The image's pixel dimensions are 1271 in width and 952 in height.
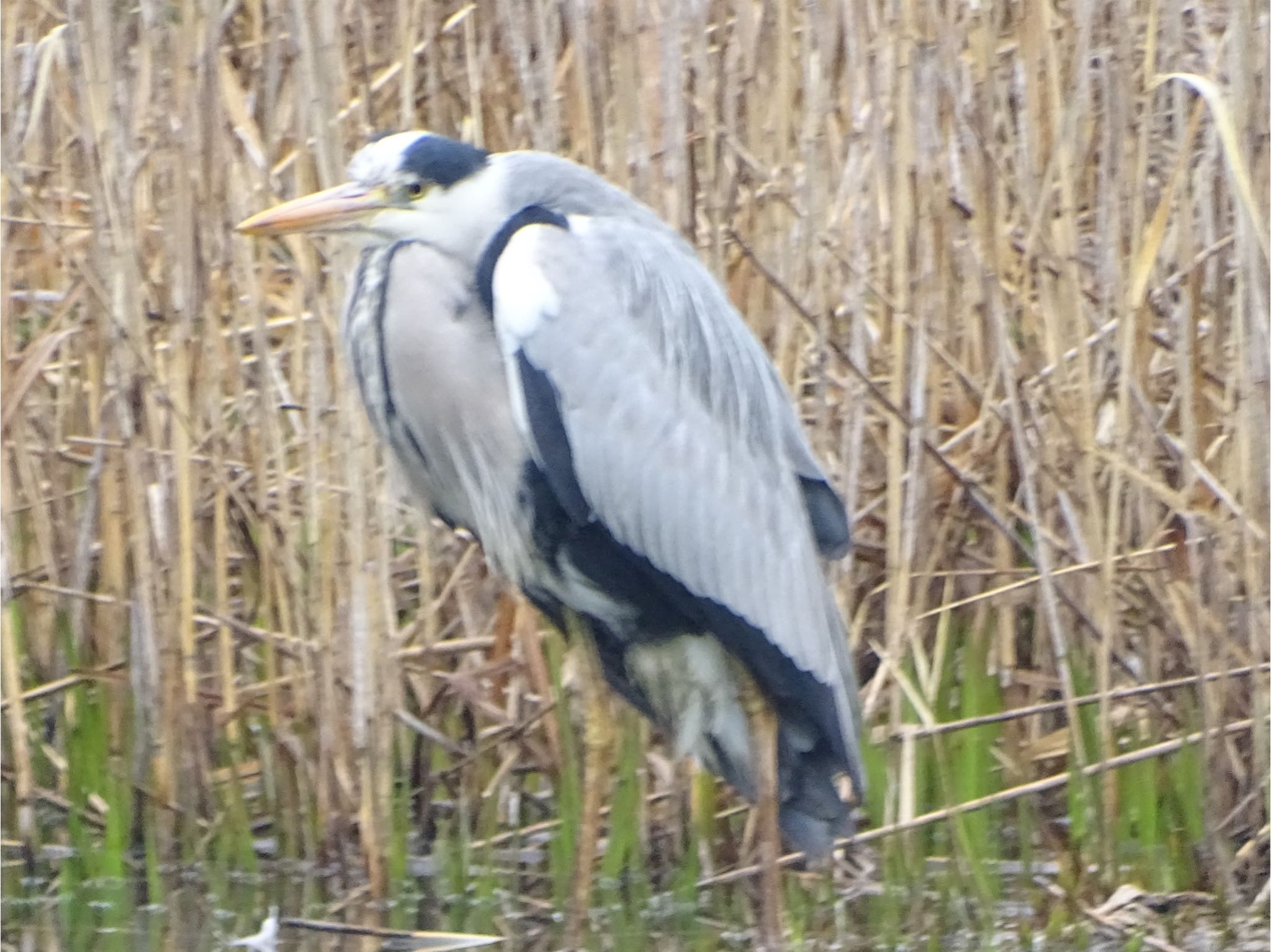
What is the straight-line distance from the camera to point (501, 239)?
8.42 feet

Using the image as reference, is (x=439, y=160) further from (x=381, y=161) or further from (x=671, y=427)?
(x=671, y=427)

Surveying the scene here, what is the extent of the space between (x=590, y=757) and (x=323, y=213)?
942mm

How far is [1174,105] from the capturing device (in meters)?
3.24

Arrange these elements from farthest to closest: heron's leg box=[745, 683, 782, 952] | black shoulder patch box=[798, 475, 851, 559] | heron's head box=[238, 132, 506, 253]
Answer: black shoulder patch box=[798, 475, 851, 559] < heron's leg box=[745, 683, 782, 952] < heron's head box=[238, 132, 506, 253]

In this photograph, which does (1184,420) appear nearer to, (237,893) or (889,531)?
(889,531)

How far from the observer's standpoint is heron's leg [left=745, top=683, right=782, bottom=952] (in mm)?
2686

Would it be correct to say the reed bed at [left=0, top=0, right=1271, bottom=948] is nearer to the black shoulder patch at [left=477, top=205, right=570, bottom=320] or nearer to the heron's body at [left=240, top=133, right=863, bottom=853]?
the heron's body at [left=240, top=133, right=863, bottom=853]

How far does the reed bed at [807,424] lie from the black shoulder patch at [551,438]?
0.37 m

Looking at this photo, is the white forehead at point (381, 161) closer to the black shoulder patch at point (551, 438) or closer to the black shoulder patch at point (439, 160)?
the black shoulder patch at point (439, 160)

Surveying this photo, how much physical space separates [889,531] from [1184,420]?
0.48 metres

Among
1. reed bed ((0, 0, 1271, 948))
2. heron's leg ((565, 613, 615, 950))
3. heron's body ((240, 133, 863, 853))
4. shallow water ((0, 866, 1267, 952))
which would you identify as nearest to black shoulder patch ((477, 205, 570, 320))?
heron's body ((240, 133, 863, 853))

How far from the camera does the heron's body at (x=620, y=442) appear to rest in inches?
101

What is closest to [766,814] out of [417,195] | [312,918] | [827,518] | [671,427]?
[827,518]

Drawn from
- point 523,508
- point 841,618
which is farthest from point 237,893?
point 841,618
